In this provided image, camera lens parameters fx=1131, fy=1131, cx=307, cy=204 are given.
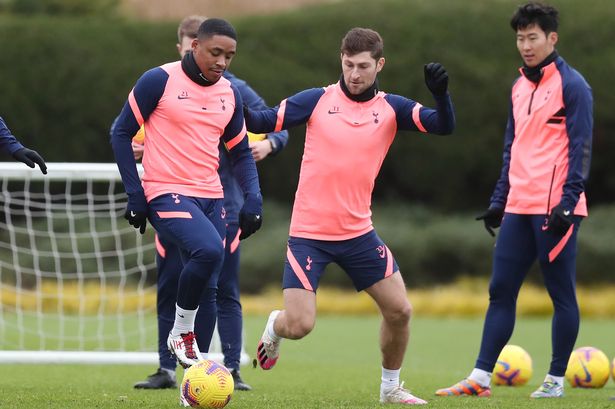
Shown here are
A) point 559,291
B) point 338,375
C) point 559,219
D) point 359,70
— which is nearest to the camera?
point 359,70

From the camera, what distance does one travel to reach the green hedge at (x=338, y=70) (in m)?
17.3

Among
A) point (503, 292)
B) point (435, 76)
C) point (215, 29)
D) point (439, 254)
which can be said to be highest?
point (215, 29)

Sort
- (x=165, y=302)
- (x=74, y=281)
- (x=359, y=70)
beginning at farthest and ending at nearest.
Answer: (x=74, y=281) → (x=165, y=302) → (x=359, y=70)

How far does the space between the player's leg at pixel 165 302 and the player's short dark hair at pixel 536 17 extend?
8.87 ft

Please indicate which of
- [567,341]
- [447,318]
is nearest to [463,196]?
[447,318]

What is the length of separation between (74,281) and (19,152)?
920cm

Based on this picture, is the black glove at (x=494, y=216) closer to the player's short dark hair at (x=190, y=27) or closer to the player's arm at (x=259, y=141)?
the player's arm at (x=259, y=141)

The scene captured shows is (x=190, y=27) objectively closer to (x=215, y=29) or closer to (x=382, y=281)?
(x=215, y=29)

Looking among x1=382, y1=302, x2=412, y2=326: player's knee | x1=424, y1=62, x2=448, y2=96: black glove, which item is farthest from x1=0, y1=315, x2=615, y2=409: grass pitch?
x1=424, y1=62, x2=448, y2=96: black glove

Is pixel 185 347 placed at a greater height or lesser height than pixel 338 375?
greater

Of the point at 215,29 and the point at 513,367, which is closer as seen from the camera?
the point at 215,29

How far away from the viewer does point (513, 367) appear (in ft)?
27.1

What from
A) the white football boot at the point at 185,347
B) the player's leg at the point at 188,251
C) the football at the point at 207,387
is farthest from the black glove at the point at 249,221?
the football at the point at 207,387

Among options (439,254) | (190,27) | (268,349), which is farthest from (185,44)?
(439,254)
